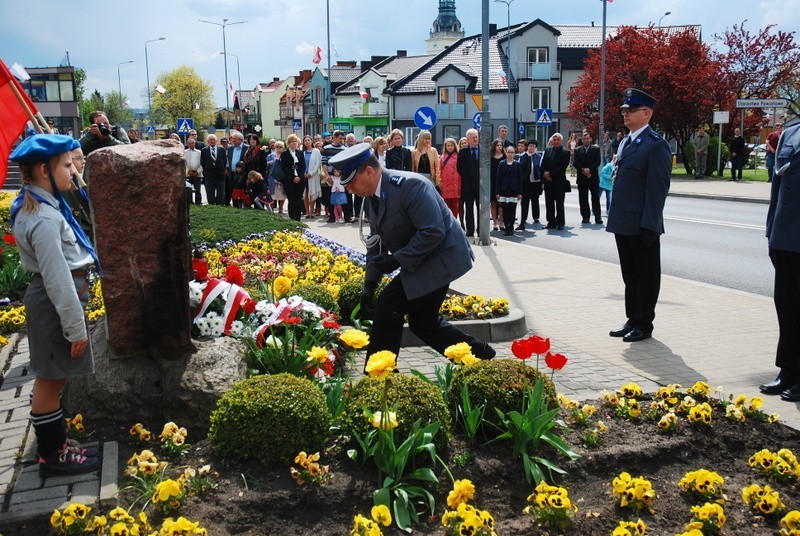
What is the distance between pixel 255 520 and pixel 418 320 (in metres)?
2.13

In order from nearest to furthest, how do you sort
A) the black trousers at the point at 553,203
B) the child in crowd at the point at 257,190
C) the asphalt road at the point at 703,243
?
the asphalt road at the point at 703,243 → the black trousers at the point at 553,203 → the child in crowd at the point at 257,190

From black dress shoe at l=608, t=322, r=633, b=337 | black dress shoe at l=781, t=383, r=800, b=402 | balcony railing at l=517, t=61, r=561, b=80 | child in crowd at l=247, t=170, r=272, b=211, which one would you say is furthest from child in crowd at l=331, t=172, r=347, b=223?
balcony railing at l=517, t=61, r=561, b=80

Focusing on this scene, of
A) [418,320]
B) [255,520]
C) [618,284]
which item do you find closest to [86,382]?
[255,520]

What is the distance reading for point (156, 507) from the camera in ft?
12.3

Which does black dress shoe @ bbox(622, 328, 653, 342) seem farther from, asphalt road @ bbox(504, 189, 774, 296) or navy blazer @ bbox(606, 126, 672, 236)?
asphalt road @ bbox(504, 189, 774, 296)

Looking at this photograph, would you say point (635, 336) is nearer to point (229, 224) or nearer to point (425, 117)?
point (229, 224)

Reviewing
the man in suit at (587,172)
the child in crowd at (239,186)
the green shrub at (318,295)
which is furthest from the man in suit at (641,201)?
the child in crowd at (239,186)

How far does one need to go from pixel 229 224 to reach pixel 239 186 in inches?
266

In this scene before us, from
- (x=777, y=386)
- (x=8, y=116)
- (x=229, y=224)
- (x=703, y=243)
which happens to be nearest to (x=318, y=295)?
(x=8, y=116)

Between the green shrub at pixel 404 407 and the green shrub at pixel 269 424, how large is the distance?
0.51ft

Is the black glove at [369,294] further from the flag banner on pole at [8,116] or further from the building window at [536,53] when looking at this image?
the building window at [536,53]

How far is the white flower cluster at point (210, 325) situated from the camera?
574 centimetres

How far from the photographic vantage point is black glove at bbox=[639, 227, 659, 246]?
709 centimetres

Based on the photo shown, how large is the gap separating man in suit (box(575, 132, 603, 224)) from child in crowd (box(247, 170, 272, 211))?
743 centimetres
